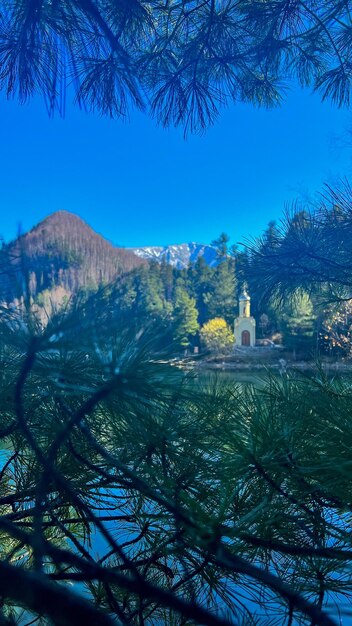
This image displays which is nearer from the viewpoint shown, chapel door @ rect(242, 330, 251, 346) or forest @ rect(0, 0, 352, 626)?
forest @ rect(0, 0, 352, 626)

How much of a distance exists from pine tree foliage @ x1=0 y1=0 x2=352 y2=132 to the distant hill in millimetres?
569

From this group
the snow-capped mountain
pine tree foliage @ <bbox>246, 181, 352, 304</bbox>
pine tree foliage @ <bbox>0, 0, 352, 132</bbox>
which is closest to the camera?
the snow-capped mountain

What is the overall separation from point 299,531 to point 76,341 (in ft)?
1.24

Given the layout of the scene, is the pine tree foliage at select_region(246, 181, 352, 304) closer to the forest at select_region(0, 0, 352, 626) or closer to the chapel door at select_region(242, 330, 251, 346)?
the forest at select_region(0, 0, 352, 626)

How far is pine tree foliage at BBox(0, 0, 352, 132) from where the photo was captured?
0.79 m

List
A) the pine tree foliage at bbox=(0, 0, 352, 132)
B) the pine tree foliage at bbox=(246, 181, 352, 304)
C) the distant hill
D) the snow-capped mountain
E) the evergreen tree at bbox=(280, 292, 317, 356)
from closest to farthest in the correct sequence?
the distant hill, the snow-capped mountain, the pine tree foliage at bbox=(0, 0, 352, 132), the pine tree foliage at bbox=(246, 181, 352, 304), the evergreen tree at bbox=(280, 292, 317, 356)

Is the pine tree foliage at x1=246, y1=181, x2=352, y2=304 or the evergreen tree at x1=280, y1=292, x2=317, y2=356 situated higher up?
the pine tree foliage at x1=246, y1=181, x2=352, y2=304

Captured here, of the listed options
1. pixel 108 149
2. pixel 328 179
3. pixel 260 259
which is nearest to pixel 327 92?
pixel 328 179

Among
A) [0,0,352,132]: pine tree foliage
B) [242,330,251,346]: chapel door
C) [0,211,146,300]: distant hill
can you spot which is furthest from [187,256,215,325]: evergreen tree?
[0,211,146,300]: distant hill

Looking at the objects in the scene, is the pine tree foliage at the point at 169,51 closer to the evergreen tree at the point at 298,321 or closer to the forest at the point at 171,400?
the forest at the point at 171,400

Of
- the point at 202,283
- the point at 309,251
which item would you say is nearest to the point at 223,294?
the point at 202,283

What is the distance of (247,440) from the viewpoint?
485mm

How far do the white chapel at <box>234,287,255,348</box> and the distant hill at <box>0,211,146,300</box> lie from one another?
2.52ft

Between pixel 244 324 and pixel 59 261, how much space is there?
111 cm
